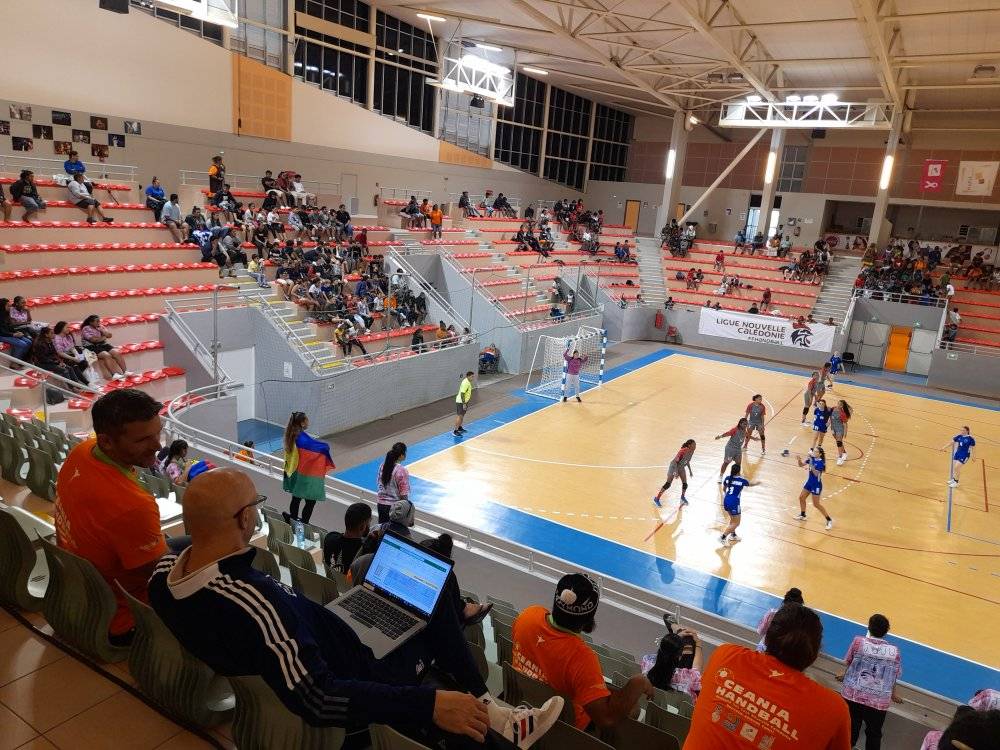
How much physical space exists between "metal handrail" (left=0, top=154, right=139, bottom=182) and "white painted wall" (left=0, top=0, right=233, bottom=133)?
145 centimetres

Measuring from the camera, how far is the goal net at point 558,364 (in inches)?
774

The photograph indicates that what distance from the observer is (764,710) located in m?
2.54

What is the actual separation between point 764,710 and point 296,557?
4.00 metres

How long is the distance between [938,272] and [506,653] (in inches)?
1248

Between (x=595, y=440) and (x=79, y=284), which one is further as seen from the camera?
(x=595, y=440)

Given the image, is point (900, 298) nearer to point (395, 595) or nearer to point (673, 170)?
point (673, 170)

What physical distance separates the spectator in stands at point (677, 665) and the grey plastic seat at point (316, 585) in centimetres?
267

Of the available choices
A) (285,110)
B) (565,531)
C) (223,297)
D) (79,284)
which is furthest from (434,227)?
(565,531)

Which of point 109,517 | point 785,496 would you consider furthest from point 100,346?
point 785,496

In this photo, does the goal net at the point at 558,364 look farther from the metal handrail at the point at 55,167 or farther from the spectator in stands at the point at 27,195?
the metal handrail at the point at 55,167

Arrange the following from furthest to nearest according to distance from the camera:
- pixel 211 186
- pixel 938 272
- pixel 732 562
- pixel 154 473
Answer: pixel 938 272 < pixel 211 186 < pixel 732 562 < pixel 154 473

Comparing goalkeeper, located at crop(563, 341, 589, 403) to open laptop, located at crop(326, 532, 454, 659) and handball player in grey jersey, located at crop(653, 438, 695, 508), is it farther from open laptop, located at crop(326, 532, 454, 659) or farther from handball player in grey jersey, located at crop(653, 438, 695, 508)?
open laptop, located at crop(326, 532, 454, 659)

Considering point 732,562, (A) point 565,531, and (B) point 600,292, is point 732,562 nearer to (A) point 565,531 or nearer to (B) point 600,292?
(A) point 565,531

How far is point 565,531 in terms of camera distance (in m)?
11.0
